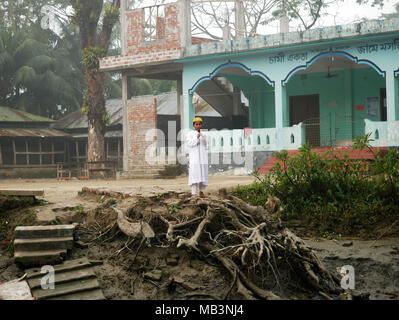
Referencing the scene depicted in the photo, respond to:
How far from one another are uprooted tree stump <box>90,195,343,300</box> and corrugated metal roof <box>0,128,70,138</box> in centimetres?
1610

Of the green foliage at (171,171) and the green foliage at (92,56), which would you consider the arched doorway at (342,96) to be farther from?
the green foliage at (92,56)

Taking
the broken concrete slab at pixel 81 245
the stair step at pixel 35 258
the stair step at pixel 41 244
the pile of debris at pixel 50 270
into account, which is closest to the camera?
the pile of debris at pixel 50 270

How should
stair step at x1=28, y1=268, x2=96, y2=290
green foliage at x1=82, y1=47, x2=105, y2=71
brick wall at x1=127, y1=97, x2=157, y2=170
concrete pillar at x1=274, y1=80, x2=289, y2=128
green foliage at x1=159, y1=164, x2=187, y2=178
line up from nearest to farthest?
1. stair step at x1=28, y1=268, x2=96, y2=290
2. concrete pillar at x1=274, y1=80, x2=289, y2=128
3. green foliage at x1=159, y1=164, x2=187, y2=178
4. brick wall at x1=127, y1=97, x2=157, y2=170
5. green foliage at x1=82, y1=47, x2=105, y2=71

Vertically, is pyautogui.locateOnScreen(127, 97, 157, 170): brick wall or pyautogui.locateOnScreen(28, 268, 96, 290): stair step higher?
pyautogui.locateOnScreen(127, 97, 157, 170): brick wall

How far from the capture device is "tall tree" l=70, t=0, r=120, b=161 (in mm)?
20969

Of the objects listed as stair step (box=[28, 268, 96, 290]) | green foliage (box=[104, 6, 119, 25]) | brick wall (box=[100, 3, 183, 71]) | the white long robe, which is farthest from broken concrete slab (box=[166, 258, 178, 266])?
green foliage (box=[104, 6, 119, 25])

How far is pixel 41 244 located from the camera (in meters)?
7.71

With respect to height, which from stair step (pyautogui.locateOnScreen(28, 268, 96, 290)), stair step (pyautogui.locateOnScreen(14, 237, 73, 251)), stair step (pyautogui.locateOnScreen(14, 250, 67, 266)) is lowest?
stair step (pyautogui.locateOnScreen(28, 268, 96, 290))

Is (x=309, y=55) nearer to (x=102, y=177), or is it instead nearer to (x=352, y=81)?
(x=352, y=81)

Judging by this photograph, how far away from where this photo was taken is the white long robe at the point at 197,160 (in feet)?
30.7

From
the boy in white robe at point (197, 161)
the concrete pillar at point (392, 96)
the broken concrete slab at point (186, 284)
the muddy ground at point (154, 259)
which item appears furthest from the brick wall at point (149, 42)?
the broken concrete slab at point (186, 284)

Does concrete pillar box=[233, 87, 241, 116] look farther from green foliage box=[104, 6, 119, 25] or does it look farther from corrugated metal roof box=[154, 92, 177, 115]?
green foliage box=[104, 6, 119, 25]

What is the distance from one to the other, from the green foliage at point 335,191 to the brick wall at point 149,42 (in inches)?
314

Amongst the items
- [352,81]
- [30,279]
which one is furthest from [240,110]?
[30,279]
